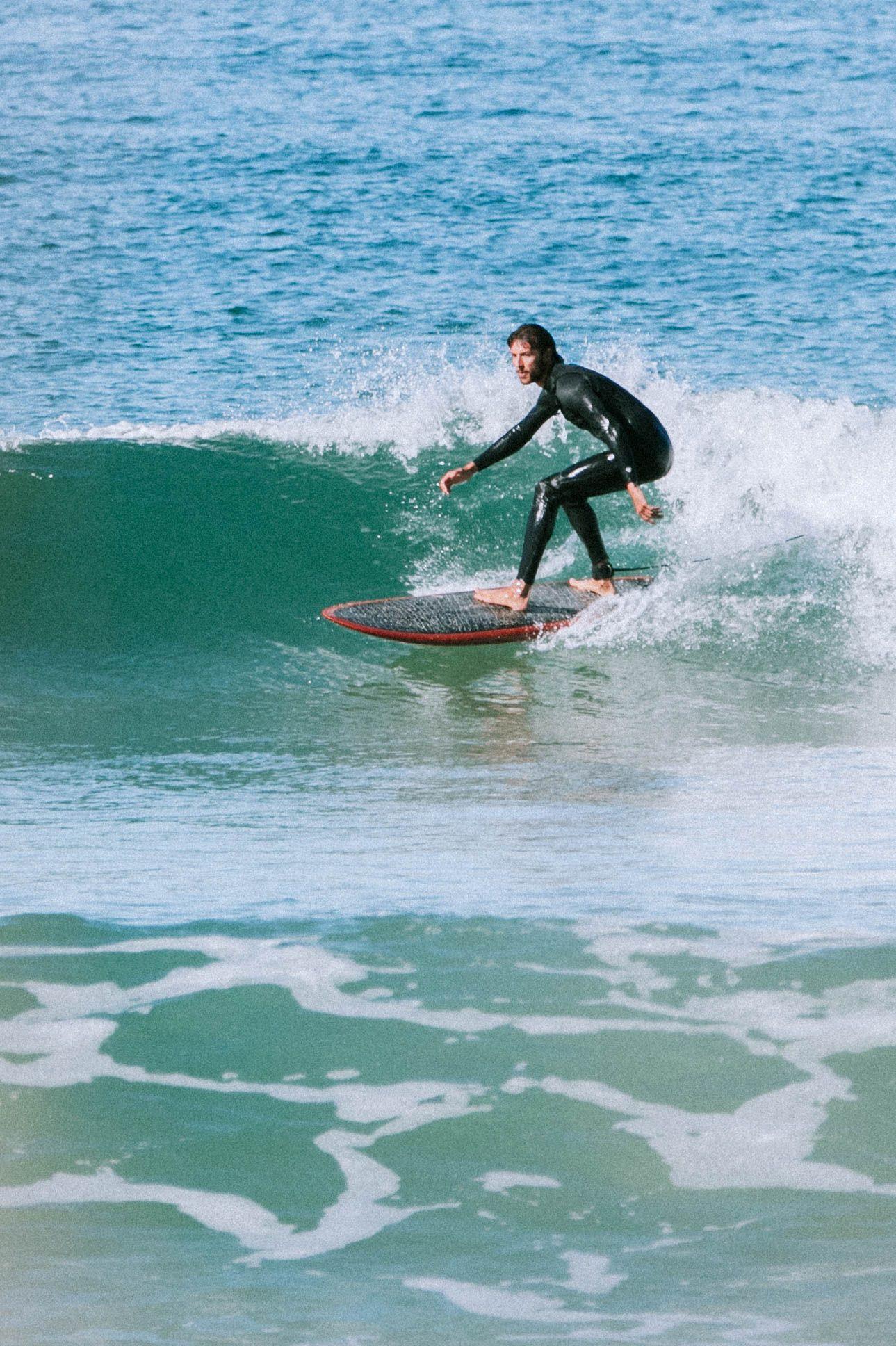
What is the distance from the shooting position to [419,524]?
989cm

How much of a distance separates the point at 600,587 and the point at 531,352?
4.61 feet

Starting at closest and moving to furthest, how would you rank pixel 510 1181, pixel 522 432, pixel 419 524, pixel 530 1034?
pixel 510 1181 → pixel 530 1034 → pixel 522 432 → pixel 419 524

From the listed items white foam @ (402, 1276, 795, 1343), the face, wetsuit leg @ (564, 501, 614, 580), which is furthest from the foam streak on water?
wetsuit leg @ (564, 501, 614, 580)

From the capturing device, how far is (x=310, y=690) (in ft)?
23.9

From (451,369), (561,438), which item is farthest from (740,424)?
(451,369)

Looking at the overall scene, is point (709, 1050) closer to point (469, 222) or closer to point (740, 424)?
point (740, 424)

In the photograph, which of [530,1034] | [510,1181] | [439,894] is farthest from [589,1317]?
[439,894]

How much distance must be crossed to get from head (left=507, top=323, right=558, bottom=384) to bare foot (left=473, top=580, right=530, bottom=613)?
1049mm

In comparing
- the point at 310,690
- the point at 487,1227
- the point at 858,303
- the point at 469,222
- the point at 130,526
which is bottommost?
the point at 487,1227

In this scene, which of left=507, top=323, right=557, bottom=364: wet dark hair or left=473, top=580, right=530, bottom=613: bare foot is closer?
left=507, top=323, right=557, bottom=364: wet dark hair

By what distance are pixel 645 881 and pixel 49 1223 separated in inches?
70.5

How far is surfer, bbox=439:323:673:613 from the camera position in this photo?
7.02 meters

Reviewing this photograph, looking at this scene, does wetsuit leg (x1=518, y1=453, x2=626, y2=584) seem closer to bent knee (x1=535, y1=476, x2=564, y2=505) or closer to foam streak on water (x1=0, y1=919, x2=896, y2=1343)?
bent knee (x1=535, y1=476, x2=564, y2=505)

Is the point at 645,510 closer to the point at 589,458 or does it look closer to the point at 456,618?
the point at 589,458
